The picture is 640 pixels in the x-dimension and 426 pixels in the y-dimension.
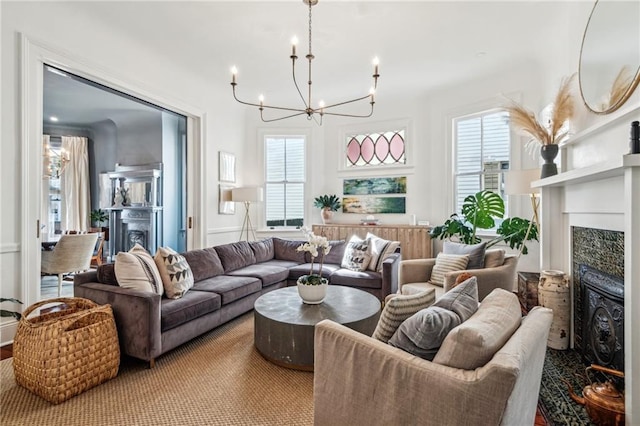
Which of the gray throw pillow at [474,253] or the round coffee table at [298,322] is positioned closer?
the round coffee table at [298,322]

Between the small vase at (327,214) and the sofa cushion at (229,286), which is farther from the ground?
the small vase at (327,214)

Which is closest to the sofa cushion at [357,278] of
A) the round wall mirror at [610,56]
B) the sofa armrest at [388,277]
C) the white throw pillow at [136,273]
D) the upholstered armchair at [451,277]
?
the sofa armrest at [388,277]

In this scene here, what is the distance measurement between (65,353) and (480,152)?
16.4 feet

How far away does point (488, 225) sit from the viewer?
4105mm

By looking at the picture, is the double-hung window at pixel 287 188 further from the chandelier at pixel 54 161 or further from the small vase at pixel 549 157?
the chandelier at pixel 54 161

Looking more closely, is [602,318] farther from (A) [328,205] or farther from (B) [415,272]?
(A) [328,205]

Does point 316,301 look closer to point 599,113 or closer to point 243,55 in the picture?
point 599,113

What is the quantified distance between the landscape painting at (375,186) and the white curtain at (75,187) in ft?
17.8

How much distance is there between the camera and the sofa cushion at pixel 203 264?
137 inches

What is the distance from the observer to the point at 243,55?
390 centimetres

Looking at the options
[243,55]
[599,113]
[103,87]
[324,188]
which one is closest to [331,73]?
[243,55]

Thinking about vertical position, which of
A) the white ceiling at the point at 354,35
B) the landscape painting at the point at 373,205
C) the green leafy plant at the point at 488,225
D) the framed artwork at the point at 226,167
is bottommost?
the green leafy plant at the point at 488,225

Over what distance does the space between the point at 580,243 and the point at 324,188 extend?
153 inches

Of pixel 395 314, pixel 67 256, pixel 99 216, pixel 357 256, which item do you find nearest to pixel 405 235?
pixel 357 256
